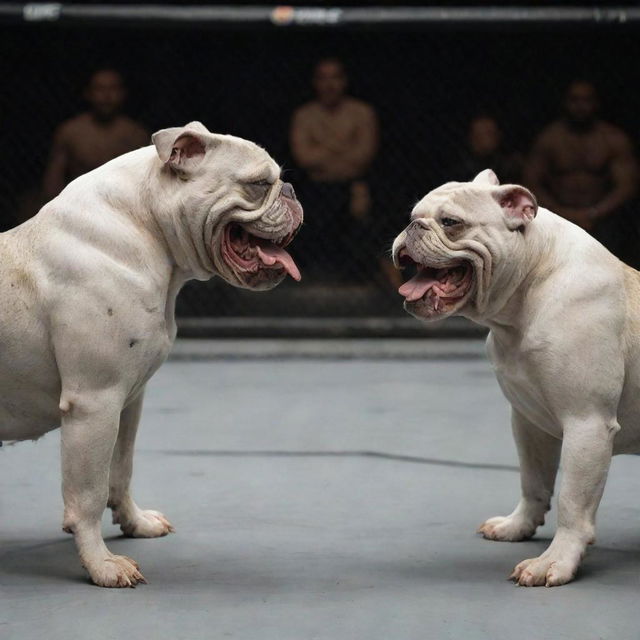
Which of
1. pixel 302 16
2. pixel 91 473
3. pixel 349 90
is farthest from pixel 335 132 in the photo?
pixel 91 473

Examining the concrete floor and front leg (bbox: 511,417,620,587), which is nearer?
the concrete floor

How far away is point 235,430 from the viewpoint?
7.26 m

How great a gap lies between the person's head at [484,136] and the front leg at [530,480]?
17.1ft

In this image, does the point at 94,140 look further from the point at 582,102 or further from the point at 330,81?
the point at 582,102

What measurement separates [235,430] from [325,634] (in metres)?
3.17

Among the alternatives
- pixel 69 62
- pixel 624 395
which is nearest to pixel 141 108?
pixel 69 62

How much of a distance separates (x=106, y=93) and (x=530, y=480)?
19.0 ft

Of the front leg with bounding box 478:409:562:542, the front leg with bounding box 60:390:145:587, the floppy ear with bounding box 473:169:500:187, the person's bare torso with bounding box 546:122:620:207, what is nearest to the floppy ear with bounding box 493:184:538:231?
the floppy ear with bounding box 473:169:500:187

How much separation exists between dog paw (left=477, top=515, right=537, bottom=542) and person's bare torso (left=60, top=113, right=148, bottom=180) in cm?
544

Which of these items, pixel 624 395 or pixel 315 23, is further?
pixel 315 23

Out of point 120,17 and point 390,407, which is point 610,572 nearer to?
point 390,407

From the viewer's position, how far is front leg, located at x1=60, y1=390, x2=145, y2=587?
15.0 feet

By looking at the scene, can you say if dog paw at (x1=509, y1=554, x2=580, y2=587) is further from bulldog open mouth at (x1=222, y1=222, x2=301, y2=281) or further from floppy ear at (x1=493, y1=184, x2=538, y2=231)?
bulldog open mouth at (x1=222, y1=222, x2=301, y2=281)

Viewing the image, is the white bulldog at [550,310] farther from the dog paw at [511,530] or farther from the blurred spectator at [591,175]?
the blurred spectator at [591,175]
